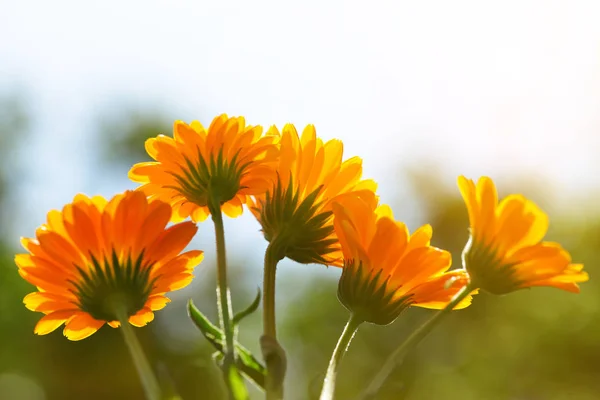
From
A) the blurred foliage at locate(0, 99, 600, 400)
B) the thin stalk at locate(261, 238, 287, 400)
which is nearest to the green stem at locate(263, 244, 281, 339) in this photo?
the thin stalk at locate(261, 238, 287, 400)

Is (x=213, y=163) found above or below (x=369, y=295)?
above

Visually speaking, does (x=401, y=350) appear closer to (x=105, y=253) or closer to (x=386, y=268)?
(x=386, y=268)

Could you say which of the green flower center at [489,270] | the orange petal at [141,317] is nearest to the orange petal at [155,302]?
the orange petal at [141,317]

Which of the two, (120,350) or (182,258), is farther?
(120,350)

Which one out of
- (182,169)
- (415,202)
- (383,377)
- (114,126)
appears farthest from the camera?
(114,126)

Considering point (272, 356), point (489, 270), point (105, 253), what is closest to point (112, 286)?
point (105, 253)

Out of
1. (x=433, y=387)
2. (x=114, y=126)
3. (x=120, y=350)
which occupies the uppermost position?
(x=114, y=126)

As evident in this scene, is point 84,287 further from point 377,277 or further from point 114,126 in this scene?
point 114,126

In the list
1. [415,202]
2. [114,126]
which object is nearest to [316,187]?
[415,202]
